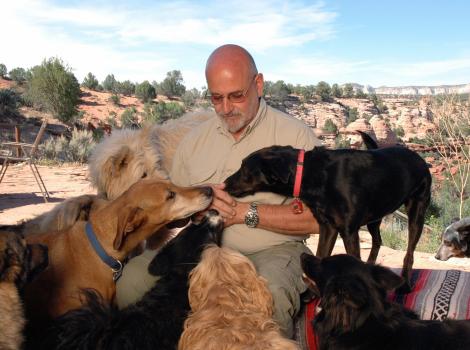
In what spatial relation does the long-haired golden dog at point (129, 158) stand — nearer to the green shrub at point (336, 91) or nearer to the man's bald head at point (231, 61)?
the man's bald head at point (231, 61)

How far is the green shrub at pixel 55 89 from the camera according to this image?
4256 centimetres

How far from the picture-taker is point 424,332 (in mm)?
3434

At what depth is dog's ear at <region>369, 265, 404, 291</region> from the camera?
11.4 ft

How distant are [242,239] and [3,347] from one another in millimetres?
2293

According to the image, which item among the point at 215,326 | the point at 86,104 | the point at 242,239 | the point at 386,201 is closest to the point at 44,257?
the point at 215,326

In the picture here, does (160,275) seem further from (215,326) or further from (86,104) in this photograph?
(86,104)

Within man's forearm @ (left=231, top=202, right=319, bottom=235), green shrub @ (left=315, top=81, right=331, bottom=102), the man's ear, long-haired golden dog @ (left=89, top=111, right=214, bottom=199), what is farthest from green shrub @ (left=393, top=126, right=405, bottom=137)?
the man's ear

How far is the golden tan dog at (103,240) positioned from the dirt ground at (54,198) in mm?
2279

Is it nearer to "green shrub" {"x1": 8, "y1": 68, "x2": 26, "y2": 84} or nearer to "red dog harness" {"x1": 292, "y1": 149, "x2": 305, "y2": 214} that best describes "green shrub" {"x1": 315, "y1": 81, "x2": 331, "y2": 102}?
"green shrub" {"x1": 8, "y1": 68, "x2": 26, "y2": 84}

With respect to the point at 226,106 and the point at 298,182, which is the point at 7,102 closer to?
the point at 226,106

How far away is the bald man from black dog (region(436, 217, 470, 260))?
14.1 ft

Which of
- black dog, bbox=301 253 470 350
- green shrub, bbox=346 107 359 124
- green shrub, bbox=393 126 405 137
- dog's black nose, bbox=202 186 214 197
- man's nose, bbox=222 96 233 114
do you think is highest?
man's nose, bbox=222 96 233 114

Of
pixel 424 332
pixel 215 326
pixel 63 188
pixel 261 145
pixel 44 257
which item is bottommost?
pixel 63 188

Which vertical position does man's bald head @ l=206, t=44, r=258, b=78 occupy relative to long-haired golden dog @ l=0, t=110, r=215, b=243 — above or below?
above
